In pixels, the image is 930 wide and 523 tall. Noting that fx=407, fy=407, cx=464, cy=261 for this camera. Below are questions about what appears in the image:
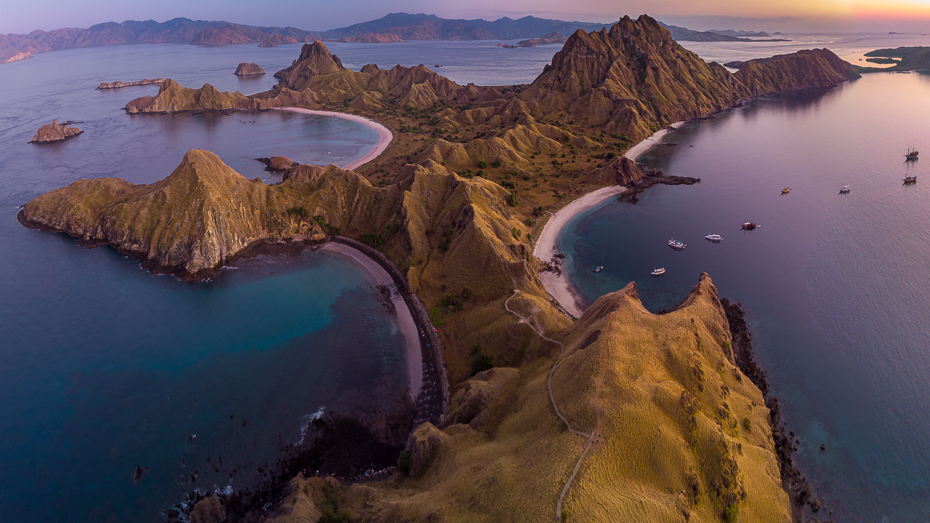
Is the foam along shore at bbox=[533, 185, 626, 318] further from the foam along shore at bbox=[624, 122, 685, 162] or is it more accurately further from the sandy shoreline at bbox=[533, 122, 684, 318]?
the foam along shore at bbox=[624, 122, 685, 162]

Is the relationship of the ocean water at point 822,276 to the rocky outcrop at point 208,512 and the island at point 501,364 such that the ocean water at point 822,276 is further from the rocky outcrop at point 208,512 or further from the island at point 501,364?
the rocky outcrop at point 208,512

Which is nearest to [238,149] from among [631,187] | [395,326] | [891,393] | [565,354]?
[395,326]

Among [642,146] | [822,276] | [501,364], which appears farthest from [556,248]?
[642,146]

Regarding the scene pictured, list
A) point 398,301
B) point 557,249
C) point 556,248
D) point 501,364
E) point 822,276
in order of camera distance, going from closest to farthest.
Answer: point 501,364
point 398,301
point 822,276
point 557,249
point 556,248

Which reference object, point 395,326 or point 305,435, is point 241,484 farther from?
point 395,326

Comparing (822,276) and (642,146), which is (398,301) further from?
(642,146)

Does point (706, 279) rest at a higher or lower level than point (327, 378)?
higher

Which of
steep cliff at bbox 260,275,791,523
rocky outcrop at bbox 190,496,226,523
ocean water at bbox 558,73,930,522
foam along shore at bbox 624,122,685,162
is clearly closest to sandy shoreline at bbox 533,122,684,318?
ocean water at bbox 558,73,930,522

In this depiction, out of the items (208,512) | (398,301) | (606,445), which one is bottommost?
(208,512)
